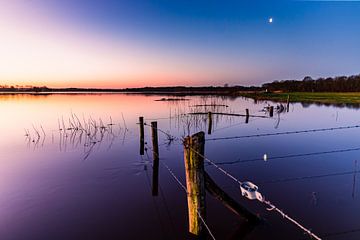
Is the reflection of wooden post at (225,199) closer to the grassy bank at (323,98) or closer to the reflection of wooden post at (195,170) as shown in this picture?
the reflection of wooden post at (195,170)

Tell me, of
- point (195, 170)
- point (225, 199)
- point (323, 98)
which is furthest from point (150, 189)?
point (323, 98)

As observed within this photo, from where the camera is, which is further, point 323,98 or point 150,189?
point 323,98

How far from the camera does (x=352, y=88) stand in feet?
377

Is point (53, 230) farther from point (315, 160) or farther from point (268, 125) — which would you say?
point (268, 125)

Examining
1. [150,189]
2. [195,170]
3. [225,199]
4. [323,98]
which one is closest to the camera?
[195,170]

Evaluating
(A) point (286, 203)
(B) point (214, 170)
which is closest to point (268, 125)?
(B) point (214, 170)

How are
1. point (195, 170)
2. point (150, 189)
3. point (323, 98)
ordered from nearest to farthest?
point (195, 170), point (150, 189), point (323, 98)

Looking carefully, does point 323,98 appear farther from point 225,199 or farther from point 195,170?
point 195,170

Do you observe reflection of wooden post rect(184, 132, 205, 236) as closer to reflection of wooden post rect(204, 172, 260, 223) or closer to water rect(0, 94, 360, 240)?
reflection of wooden post rect(204, 172, 260, 223)

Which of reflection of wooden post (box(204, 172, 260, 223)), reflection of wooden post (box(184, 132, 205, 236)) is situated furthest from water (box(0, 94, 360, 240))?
reflection of wooden post (box(184, 132, 205, 236))

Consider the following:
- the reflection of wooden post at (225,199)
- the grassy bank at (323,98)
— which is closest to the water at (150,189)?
the reflection of wooden post at (225,199)

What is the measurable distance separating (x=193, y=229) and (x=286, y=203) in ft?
14.2

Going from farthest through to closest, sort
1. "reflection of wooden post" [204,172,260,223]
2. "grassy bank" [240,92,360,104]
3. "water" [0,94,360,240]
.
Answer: "grassy bank" [240,92,360,104], "water" [0,94,360,240], "reflection of wooden post" [204,172,260,223]

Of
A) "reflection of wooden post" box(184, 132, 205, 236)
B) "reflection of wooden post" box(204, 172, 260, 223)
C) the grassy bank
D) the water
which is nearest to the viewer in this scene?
"reflection of wooden post" box(184, 132, 205, 236)
